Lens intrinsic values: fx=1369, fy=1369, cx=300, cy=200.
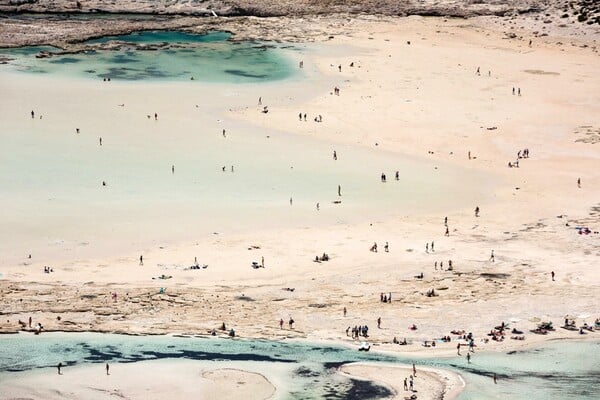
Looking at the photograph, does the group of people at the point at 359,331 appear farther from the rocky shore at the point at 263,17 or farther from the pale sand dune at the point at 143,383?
the rocky shore at the point at 263,17

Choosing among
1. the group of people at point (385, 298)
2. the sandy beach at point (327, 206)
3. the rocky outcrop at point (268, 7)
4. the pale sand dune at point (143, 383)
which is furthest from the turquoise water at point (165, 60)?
the pale sand dune at point (143, 383)

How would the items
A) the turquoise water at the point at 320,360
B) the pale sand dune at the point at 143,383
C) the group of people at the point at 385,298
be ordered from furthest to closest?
the group of people at the point at 385,298
the turquoise water at the point at 320,360
the pale sand dune at the point at 143,383

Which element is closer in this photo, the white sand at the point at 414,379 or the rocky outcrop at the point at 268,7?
the white sand at the point at 414,379

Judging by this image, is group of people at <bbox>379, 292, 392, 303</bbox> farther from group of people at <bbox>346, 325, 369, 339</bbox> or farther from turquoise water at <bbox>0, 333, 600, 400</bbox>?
turquoise water at <bbox>0, 333, 600, 400</bbox>

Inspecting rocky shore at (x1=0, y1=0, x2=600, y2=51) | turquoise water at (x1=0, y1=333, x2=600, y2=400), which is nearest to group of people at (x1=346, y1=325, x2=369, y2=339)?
turquoise water at (x1=0, y1=333, x2=600, y2=400)

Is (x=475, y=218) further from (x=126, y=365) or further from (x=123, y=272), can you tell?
(x=126, y=365)

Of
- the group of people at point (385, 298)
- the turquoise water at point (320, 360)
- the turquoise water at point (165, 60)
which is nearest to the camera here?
the turquoise water at point (320, 360)

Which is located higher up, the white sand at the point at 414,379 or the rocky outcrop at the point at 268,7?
the rocky outcrop at the point at 268,7
